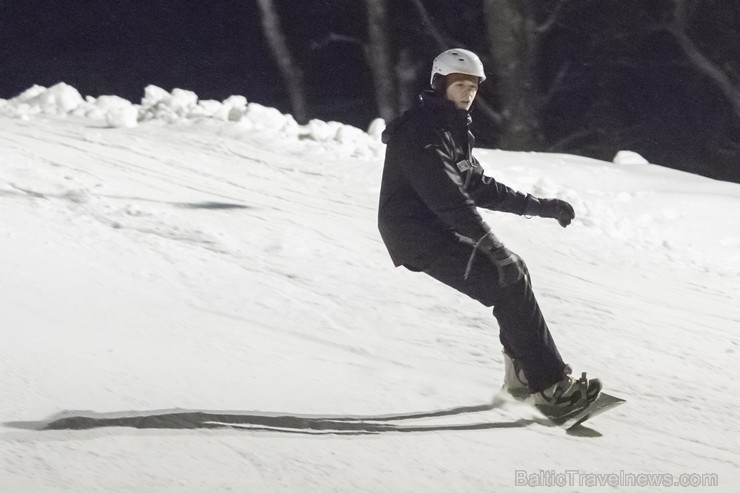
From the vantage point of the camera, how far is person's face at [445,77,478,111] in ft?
14.3

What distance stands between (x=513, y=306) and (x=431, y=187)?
574 millimetres

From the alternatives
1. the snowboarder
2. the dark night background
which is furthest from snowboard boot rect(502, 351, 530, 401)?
the dark night background

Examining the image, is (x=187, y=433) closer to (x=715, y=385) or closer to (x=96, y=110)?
(x=715, y=385)

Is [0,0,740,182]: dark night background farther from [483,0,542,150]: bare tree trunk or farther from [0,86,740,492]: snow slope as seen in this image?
[0,86,740,492]: snow slope

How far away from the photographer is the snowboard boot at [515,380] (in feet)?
15.4

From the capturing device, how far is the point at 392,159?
4430 millimetres

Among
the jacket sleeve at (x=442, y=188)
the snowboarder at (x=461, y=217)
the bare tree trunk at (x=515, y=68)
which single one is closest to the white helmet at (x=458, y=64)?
the snowboarder at (x=461, y=217)

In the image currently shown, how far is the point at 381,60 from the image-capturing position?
17641mm

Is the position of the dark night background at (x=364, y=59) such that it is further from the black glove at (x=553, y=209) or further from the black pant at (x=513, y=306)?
the black pant at (x=513, y=306)

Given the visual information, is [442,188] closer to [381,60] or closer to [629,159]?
[629,159]

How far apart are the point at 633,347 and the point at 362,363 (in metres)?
1.62

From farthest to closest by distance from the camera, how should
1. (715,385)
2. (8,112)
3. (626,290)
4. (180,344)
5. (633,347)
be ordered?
1. (8,112)
2. (626,290)
3. (633,347)
4. (715,385)
5. (180,344)

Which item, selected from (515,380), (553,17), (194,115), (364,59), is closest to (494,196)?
(515,380)

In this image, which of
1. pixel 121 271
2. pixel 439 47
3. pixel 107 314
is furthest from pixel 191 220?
pixel 439 47
